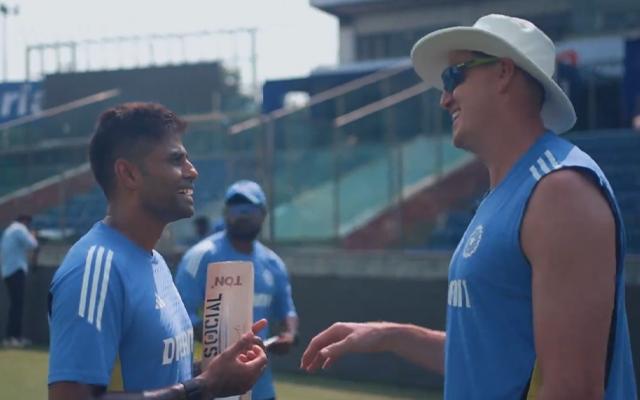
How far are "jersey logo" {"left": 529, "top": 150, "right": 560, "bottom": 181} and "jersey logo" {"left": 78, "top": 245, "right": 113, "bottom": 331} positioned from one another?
1.29 meters

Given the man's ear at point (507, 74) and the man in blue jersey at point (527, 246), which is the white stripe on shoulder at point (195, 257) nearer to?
the man in blue jersey at point (527, 246)

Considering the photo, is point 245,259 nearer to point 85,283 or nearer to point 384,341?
point 384,341

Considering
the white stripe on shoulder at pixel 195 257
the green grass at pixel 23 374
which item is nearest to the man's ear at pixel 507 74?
the white stripe on shoulder at pixel 195 257

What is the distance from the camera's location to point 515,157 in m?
2.73

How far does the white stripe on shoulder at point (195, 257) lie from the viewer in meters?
6.37

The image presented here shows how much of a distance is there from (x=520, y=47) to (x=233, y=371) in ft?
4.24

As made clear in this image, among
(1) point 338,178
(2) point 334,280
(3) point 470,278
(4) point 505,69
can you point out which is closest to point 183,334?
(3) point 470,278

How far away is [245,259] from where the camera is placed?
6.57 meters

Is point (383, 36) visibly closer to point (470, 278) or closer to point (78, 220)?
point (78, 220)

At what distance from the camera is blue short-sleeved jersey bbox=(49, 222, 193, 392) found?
2924 millimetres

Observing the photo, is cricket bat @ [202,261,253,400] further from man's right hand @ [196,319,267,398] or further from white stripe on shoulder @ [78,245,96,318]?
white stripe on shoulder @ [78,245,96,318]

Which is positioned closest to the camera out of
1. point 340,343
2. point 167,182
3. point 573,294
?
point 573,294

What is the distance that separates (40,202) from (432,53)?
1422cm

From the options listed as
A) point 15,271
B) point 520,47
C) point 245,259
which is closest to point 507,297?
point 520,47
